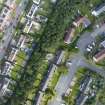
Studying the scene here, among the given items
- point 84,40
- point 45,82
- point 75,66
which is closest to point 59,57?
point 75,66

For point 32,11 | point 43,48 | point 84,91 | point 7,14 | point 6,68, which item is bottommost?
point 6,68

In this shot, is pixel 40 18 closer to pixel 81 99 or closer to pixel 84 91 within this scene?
pixel 84 91

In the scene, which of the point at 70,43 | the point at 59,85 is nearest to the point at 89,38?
the point at 70,43

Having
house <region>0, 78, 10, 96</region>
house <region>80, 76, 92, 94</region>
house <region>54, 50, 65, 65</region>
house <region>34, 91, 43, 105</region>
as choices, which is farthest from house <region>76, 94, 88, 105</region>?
house <region>0, 78, 10, 96</region>

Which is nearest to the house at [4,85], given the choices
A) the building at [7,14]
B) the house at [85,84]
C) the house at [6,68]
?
the house at [6,68]

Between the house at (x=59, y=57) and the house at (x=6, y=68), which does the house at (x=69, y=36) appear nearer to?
the house at (x=59, y=57)

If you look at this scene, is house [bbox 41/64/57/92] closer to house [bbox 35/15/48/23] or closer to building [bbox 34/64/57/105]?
building [bbox 34/64/57/105]

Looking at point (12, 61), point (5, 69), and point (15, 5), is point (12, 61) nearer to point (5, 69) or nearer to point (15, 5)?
point (5, 69)

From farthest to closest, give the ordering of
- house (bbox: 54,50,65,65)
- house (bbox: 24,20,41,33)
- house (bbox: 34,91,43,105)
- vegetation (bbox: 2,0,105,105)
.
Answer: house (bbox: 24,20,41,33), house (bbox: 54,50,65,65), house (bbox: 34,91,43,105), vegetation (bbox: 2,0,105,105)
